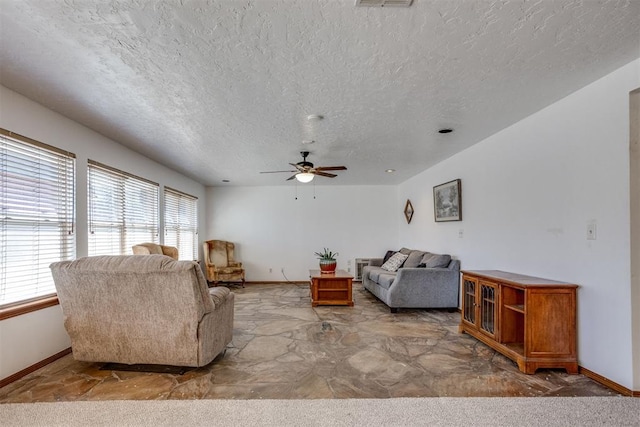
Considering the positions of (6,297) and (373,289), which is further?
(373,289)

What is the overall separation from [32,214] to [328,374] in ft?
9.57

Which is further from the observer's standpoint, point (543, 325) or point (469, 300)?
point (469, 300)

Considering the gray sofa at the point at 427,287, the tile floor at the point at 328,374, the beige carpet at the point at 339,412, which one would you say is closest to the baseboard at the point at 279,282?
the gray sofa at the point at 427,287

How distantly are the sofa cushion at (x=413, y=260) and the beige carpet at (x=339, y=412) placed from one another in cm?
311

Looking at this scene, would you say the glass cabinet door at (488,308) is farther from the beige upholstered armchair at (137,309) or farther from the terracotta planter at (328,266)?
the beige upholstered armchair at (137,309)

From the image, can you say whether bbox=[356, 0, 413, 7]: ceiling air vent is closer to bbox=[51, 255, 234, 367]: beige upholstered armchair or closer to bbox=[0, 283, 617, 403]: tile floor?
bbox=[51, 255, 234, 367]: beige upholstered armchair

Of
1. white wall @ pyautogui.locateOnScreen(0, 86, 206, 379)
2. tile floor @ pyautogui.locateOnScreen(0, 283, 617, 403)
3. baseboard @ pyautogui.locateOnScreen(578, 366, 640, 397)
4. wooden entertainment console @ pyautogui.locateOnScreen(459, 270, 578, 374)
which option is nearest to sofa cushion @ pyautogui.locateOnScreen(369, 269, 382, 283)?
tile floor @ pyautogui.locateOnScreen(0, 283, 617, 403)

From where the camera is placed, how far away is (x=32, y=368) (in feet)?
8.73

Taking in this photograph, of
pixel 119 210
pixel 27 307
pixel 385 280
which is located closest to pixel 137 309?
pixel 27 307

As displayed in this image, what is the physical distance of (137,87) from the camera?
2484 mm

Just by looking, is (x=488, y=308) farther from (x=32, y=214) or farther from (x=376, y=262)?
(x=32, y=214)

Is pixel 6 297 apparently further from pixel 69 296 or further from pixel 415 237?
pixel 415 237

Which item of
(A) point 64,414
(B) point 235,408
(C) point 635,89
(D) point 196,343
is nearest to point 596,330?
(C) point 635,89

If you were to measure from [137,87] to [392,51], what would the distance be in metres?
1.94
